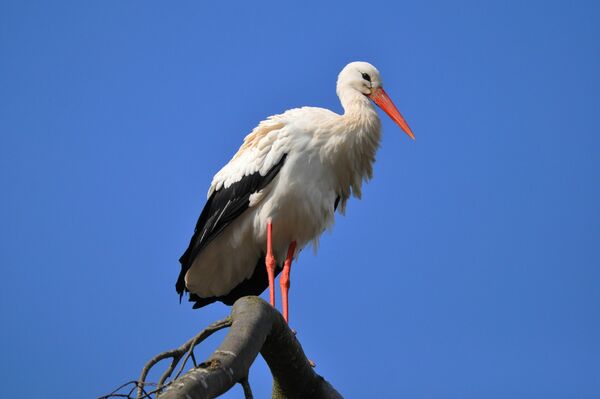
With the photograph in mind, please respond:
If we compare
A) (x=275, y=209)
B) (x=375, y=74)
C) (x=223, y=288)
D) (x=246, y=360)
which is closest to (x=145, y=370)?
(x=246, y=360)

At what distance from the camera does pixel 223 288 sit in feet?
28.1

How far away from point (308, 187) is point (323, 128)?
0.55 metres

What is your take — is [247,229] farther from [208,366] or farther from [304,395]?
[208,366]

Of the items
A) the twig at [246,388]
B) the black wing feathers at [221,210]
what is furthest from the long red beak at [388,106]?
the twig at [246,388]

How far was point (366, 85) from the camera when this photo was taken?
28.9 feet

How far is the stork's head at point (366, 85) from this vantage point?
8773 mm

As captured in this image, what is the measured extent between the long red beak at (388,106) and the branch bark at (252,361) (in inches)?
163

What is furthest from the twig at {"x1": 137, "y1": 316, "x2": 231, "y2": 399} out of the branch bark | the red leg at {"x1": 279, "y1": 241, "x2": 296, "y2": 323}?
the red leg at {"x1": 279, "y1": 241, "x2": 296, "y2": 323}

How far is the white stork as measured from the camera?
7988 mm

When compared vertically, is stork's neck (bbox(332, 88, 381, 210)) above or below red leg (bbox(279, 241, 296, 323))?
above

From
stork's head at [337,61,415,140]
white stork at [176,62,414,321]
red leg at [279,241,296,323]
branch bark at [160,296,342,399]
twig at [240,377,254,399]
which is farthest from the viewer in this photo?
stork's head at [337,61,415,140]

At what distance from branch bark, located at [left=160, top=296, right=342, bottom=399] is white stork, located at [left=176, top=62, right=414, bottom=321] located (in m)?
2.56

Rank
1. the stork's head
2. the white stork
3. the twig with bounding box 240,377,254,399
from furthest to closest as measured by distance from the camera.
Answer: the stork's head, the white stork, the twig with bounding box 240,377,254,399

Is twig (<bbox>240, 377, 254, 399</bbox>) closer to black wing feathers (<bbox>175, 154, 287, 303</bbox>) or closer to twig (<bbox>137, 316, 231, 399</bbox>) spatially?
twig (<bbox>137, 316, 231, 399</bbox>)
